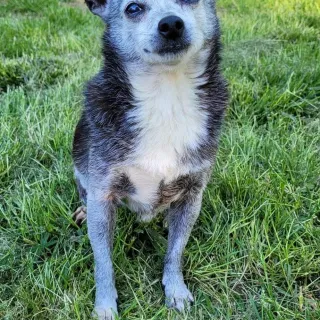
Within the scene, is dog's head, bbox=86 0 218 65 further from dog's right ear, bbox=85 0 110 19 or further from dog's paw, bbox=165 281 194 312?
dog's paw, bbox=165 281 194 312

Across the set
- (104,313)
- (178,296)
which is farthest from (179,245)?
(104,313)

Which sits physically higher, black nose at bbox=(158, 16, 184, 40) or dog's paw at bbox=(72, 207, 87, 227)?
black nose at bbox=(158, 16, 184, 40)

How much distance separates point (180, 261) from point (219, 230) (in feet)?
1.06

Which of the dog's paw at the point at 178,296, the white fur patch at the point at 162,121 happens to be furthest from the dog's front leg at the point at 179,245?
the white fur patch at the point at 162,121

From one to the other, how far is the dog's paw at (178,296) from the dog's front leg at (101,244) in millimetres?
275

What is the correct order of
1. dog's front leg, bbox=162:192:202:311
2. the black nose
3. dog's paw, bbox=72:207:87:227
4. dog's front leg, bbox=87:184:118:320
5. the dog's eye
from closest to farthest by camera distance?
the black nose, the dog's eye, dog's front leg, bbox=87:184:118:320, dog's front leg, bbox=162:192:202:311, dog's paw, bbox=72:207:87:227

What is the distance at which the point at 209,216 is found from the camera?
286cm

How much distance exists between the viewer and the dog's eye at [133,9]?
227cm

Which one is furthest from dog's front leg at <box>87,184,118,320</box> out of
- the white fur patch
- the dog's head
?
the dog's head

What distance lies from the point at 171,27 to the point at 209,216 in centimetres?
123

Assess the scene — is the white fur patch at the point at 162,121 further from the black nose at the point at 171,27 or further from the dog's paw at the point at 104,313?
A: the dog's paw at the point at 104,313

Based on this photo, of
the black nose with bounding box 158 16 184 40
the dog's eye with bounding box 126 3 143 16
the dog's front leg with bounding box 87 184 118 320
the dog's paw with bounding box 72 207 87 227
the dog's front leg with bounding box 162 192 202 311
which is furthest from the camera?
the dog's paw with bounding box 72 207 87 227

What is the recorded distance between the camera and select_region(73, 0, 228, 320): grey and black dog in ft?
7.49

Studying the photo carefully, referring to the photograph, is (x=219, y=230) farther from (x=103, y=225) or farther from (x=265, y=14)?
(x=265, y=14)
